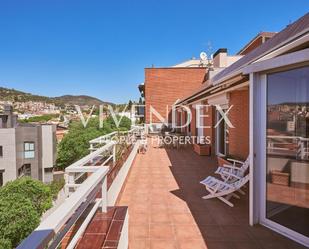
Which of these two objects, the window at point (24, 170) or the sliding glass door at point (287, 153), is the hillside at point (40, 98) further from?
the sliding glass door at point (287, 153)

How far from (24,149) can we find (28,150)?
1.42 feet

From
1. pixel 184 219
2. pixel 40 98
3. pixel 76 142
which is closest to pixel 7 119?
→ pixel 76 142

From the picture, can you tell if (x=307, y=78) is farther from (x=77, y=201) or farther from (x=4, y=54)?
(x=4, y=54)

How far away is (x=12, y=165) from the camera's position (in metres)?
22.4

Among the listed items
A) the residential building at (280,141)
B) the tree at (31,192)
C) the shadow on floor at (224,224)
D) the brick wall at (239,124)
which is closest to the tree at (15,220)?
the tree at (31,192)

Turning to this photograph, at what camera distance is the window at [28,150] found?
2561 centimetres

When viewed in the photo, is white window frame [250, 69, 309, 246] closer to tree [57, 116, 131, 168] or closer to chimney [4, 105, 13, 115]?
chimney [4, 105, 13, 115]

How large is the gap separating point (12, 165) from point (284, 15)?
23621mm

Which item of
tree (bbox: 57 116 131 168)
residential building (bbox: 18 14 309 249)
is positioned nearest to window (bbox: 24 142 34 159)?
tree (bbox: 57 116 131 168)

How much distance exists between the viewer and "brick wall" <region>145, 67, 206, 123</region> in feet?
81.6

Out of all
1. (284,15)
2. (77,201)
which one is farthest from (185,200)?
(284,15)

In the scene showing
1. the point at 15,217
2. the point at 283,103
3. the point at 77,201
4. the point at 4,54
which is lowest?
the point at 15,217

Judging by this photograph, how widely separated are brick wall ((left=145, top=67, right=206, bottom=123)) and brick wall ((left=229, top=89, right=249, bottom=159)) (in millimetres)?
17140

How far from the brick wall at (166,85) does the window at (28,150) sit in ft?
41.7
